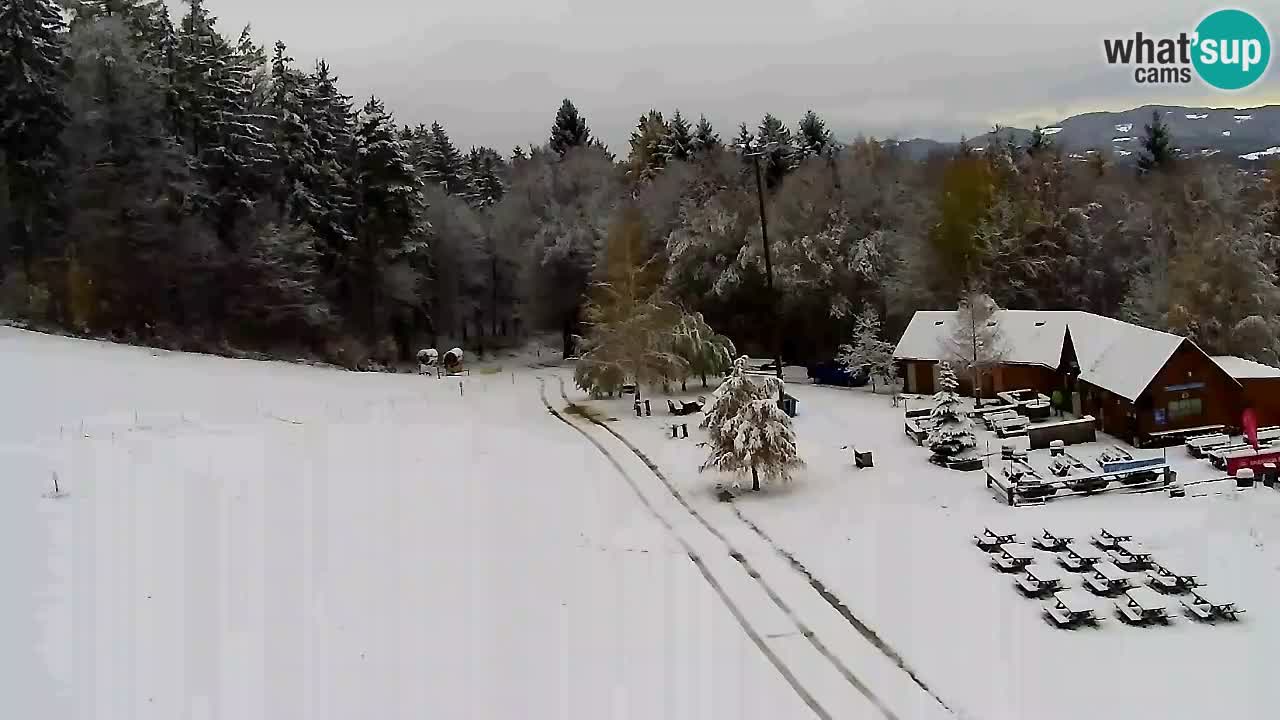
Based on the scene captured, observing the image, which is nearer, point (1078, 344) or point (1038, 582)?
point (1038, 582)

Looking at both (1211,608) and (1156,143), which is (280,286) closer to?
(1211,608)

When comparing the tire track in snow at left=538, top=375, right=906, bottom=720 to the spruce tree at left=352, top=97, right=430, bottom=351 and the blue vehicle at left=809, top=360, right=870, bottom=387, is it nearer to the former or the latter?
the blue vehicle at left=809, top=360, right=870, bottom=387

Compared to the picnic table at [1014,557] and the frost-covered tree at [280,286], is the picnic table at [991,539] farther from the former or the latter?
the frost-covered tree at [280,286]

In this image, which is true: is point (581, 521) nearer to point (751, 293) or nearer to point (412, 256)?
point (751, 293)

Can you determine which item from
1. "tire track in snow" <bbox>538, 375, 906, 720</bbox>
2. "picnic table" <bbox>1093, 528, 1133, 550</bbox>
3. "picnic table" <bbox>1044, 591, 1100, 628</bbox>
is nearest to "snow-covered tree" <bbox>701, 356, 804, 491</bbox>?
"tire track in snow" <bbox>538, 375, 906, 720</bbox>

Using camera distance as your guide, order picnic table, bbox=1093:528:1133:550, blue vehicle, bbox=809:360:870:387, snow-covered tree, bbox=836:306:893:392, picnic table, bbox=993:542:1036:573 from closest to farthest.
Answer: picnic table, bbox=993:542:1036:573 → picnic table, bbox=1093:528:1133:550 → snow-covered tree, bbox=836:306:893:392 → blue vehicle, bbox=809:360:870:387

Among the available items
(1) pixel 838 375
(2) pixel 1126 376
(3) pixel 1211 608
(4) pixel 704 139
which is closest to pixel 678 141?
(4) pixel 704 139

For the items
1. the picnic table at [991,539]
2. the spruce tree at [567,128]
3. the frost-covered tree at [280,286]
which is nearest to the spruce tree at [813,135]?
the spruce tree at [567,128]
